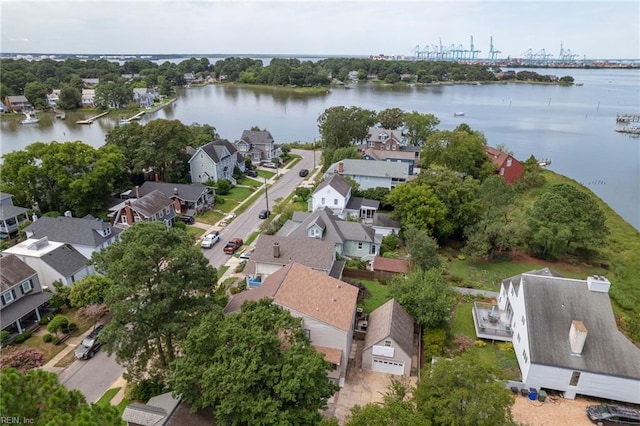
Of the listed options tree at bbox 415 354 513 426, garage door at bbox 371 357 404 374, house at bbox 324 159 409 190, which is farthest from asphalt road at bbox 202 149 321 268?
tree at bbox 415 354 513 426

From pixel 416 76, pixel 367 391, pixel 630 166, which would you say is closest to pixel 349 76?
pixel 416 76

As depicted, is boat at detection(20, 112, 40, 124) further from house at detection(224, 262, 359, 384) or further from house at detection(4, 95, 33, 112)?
house at detection(224, 262, 359, 384)

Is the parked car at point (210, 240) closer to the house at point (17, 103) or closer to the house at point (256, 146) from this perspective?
the house at point (256, 146)

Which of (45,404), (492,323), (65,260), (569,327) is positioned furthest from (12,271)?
(569,327)

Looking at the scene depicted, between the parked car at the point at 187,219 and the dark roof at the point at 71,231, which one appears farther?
A: the parked car at the point at 187,219

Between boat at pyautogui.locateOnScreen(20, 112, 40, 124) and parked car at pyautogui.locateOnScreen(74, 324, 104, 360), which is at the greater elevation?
boat at pyautogui.locateOnScreen(20, 112, 40, 124)

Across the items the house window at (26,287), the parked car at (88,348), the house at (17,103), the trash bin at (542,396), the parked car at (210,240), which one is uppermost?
the house at (17,103)

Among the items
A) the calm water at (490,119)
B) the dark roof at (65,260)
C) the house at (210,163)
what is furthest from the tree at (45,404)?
the calm water at (490,119)
